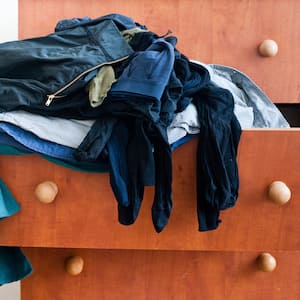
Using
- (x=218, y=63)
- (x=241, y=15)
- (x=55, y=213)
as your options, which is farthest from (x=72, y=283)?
(x=241, y=15)

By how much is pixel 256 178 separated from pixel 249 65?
0.39 m

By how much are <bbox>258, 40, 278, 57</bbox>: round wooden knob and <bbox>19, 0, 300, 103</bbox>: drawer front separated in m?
0.02

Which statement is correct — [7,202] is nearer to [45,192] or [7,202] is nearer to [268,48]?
[45,192]

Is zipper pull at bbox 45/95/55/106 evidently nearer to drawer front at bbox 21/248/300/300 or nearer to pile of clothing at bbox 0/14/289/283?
pile of clothing at bbox 0/14/289/283

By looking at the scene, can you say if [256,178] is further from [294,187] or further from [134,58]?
[134,58]

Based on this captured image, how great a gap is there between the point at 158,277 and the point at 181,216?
28 centimetres

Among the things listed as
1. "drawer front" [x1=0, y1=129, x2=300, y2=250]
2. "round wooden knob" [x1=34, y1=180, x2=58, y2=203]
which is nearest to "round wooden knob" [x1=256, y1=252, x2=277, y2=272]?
"drawer front" [x1=0, y1=129, x2=300, y2=250]

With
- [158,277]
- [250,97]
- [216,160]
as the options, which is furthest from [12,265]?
[250,97]

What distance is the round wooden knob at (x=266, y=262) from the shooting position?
900mm

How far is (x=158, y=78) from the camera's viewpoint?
646 mm

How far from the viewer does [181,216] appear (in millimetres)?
749

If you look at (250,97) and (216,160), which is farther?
(250,97)

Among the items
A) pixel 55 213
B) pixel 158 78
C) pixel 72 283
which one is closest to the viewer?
pixel 158 78

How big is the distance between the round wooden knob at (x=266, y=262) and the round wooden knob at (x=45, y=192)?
0.48 meters
